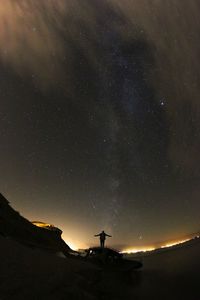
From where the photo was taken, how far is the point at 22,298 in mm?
12781

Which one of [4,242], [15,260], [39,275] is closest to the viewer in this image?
[39,275]

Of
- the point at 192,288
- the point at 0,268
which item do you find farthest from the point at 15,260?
the point at 192,288

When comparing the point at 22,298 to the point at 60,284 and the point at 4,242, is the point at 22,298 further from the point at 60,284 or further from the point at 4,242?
the point at 4,242

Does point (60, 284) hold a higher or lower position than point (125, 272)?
lower

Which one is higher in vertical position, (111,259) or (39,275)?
(111,259)

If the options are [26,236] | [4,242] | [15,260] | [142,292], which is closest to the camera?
[15,260]

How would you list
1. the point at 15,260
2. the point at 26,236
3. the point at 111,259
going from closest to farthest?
the point at 15,260
the point at 26,236
the point at 111,259

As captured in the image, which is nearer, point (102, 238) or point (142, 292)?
point (142, 292)

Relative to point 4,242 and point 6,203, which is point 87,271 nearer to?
point 4,242

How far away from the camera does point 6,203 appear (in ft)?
141

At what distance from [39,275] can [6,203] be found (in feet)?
94.4

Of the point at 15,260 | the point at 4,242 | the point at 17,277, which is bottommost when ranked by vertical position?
the point at 17,277

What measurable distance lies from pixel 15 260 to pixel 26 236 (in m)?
22.9

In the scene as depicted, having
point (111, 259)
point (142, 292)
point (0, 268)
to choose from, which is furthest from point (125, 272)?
point (0, 268)
